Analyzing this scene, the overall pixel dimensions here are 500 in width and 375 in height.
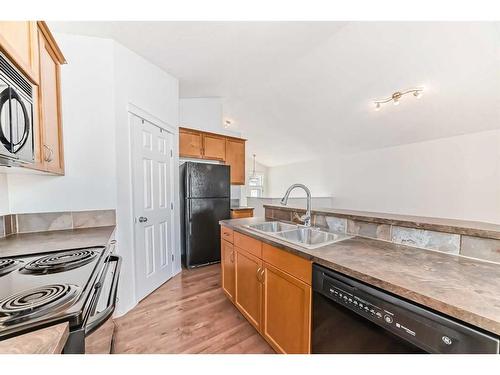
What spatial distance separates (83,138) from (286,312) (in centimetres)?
208

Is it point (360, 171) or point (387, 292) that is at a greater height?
point (360, 171)

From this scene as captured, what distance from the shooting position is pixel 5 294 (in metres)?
0.70

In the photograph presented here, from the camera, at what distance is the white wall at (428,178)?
139 inches

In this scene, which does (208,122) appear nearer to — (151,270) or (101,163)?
(101,163)

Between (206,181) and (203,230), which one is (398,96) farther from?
(203,230)

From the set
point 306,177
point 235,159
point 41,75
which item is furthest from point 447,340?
point 306,177

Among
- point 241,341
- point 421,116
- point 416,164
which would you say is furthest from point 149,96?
point 416,164

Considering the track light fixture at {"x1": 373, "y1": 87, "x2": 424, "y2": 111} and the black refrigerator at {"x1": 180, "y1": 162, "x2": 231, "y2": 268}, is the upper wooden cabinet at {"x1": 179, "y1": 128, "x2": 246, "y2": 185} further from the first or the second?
the track light fixture at {"x1": 373, "y1": 87, "x2": 424, "y2": 111}

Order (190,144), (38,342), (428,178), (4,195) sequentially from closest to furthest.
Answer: (38,342)
(4,195)
(190,144)
(428,178)

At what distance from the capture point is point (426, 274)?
2.72 feet

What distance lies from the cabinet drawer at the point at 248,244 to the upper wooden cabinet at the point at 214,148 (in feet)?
6.45

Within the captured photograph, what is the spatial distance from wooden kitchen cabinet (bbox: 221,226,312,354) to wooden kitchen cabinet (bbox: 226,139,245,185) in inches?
85.3
